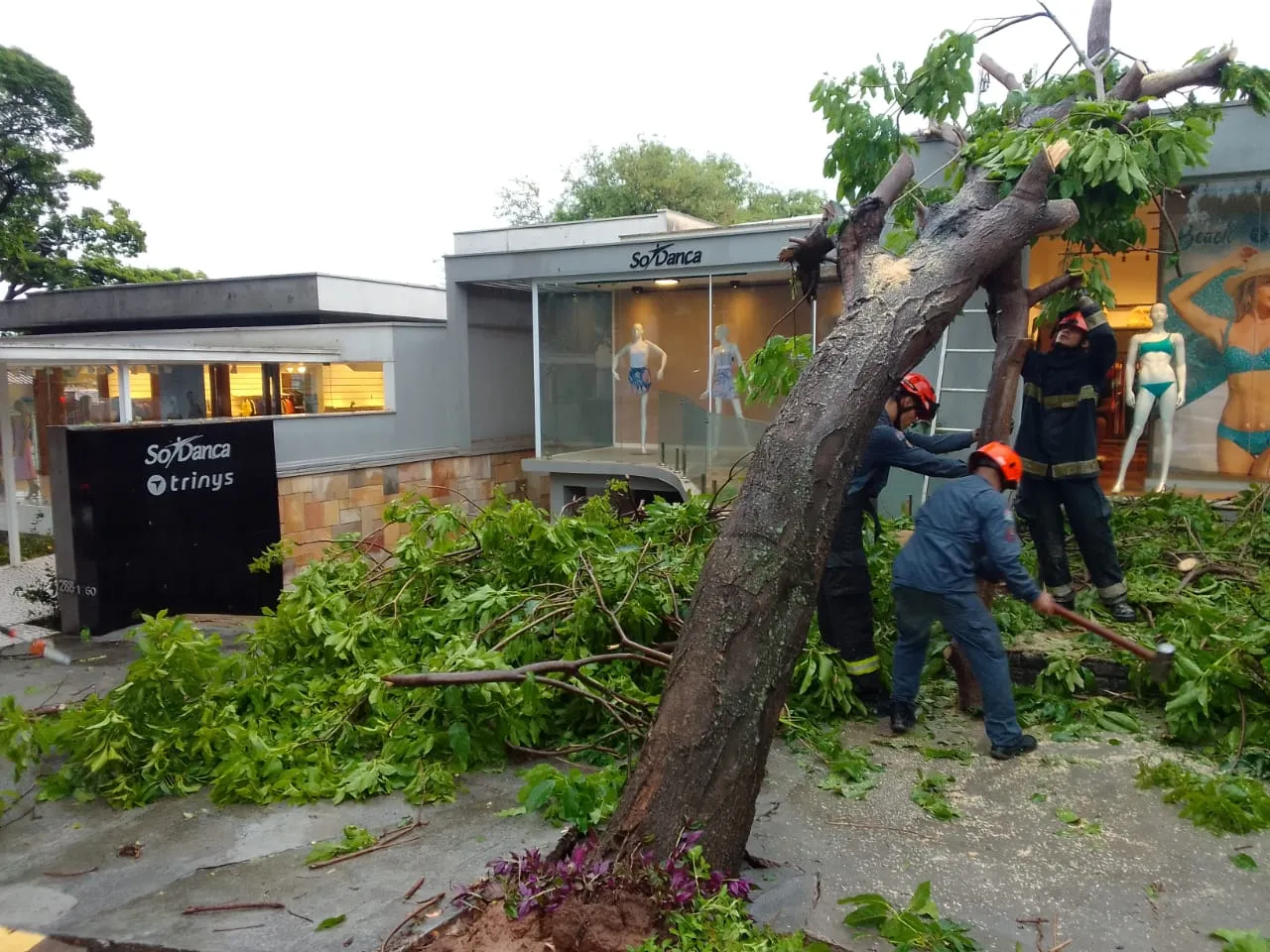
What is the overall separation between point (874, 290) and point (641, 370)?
11.1 meters

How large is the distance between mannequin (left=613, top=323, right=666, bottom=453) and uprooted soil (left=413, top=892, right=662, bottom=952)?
12.1 metres

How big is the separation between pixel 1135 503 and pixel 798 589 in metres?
5.28

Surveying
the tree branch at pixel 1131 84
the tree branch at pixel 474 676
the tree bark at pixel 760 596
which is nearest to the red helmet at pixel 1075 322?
the tree branch at pixel 1131 84

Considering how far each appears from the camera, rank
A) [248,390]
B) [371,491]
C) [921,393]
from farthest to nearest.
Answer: [371,491] → [248,390] → [921,393]

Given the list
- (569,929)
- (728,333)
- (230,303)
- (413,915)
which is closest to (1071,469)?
(569,929)

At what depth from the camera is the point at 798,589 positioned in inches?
133

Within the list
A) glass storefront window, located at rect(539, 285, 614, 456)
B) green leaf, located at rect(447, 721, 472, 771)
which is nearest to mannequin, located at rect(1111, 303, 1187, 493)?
green leaf, located at rect(447, 721, 472, 771)

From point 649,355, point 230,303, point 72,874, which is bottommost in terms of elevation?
point 72,874

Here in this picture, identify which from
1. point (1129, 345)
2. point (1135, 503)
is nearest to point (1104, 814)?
point (1135, 503)

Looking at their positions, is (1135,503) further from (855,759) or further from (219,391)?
(219,391)

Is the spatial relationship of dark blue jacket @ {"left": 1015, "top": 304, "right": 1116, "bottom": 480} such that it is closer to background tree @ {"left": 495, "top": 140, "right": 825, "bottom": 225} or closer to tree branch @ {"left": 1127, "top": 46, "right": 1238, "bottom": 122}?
tree branch @ {"left": 1127, "top": 46, "right": 1238, "bottom": 122}

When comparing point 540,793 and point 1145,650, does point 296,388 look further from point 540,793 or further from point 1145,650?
point 1145,650

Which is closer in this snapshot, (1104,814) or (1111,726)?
(1104,814)

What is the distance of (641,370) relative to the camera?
15.2 metres
